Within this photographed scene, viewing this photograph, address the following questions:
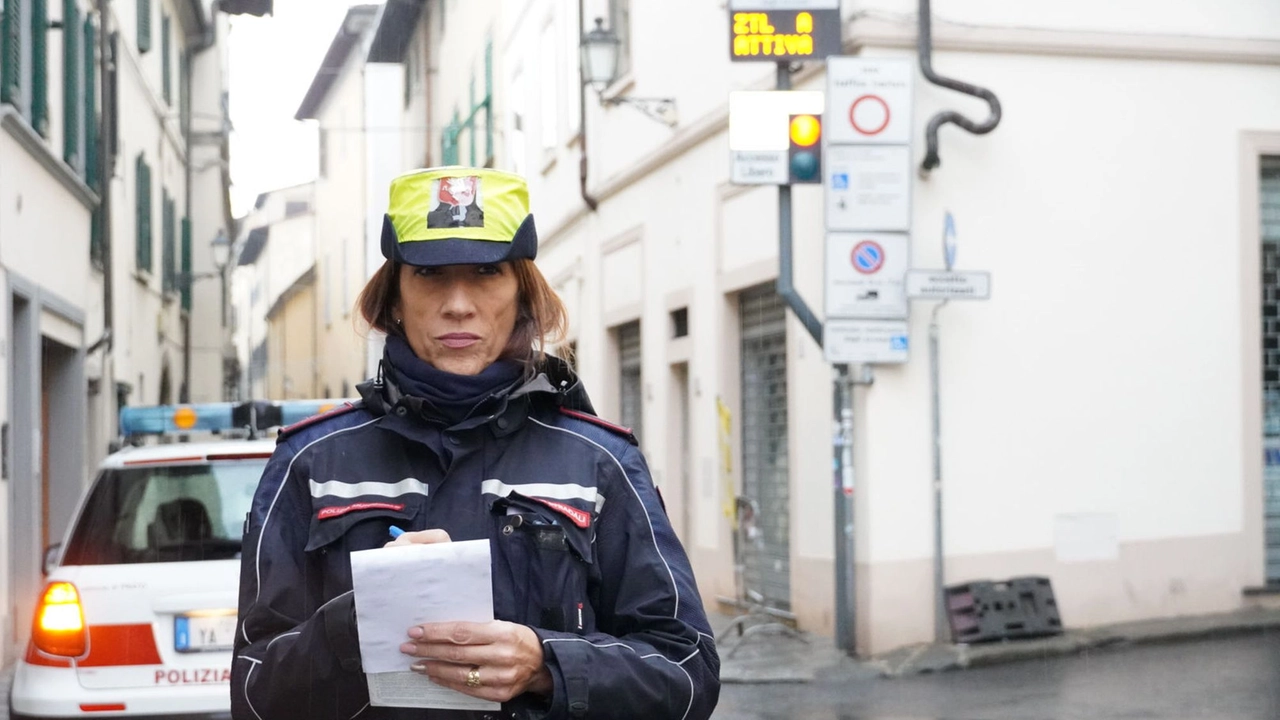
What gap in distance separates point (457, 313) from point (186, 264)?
25452 mm

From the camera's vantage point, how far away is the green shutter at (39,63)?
13836 mm

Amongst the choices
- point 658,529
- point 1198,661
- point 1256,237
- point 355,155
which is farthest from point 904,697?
point 355,155

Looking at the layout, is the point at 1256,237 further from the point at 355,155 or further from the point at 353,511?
the point at 355,155

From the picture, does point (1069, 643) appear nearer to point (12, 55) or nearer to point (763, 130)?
point (763, 130)

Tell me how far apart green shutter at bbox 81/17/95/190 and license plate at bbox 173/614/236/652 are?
10750 millimetres

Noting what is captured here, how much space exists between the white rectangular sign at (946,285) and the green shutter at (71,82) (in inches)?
320

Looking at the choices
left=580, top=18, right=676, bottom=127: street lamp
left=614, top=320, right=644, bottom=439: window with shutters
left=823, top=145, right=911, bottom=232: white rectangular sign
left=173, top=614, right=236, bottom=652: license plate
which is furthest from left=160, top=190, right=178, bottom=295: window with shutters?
left=173, top=614, right=236, bottom=652: license plate

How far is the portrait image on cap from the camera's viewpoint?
8.73 ft

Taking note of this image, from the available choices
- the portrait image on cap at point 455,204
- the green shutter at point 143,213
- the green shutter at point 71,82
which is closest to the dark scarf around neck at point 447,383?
the portrait image on cap at point 455,204

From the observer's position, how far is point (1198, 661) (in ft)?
34.6

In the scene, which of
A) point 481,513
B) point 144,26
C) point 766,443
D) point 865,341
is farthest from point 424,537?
point 144,26

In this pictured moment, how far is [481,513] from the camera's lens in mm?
2574

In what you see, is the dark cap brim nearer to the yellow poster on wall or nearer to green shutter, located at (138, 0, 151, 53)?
the yellow poster on wall

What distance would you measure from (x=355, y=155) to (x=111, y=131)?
87.3 ft
